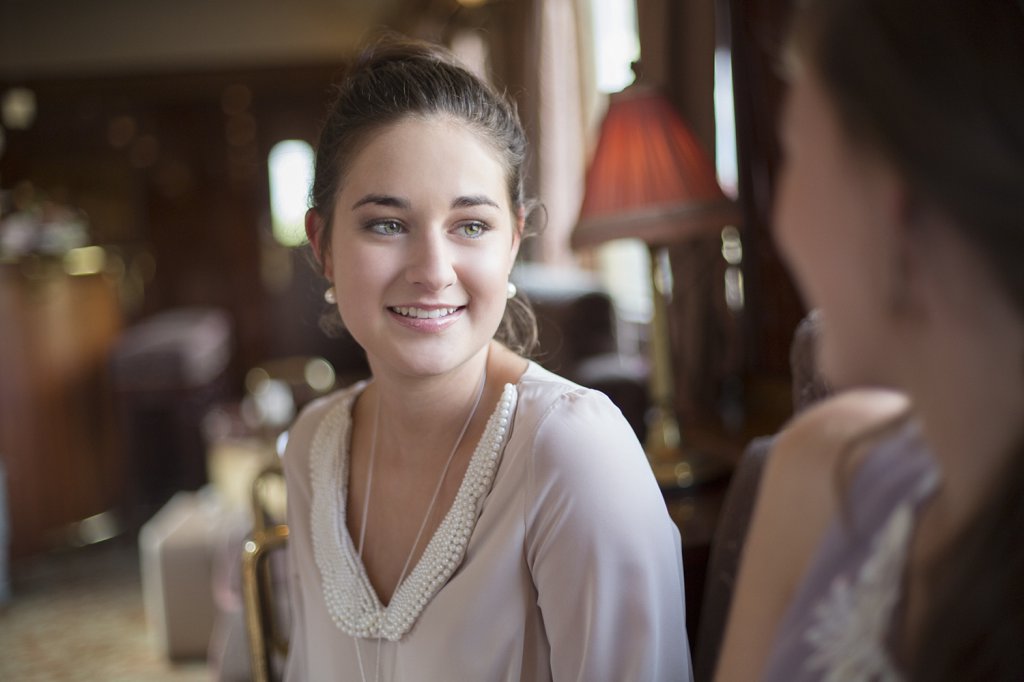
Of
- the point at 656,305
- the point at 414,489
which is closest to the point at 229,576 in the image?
the point at 656,305

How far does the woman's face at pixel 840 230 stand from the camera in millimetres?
620

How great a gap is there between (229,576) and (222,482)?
1285 mm

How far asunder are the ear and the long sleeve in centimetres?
41

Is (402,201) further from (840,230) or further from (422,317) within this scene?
(840,230)

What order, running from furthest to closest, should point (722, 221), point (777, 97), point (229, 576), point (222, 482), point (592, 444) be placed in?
point (222, 482)
point (229, 576)
point (777, 97)
point (722, 221)
point (592, 444)

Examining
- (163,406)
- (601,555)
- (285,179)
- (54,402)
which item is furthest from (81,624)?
(285,179)

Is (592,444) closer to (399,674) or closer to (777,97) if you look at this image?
(399,674)

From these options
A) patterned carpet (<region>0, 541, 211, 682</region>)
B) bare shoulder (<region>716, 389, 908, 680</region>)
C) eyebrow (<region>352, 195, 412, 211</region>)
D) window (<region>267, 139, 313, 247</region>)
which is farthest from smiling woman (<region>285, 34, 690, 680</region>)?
window (<region>267, 139, 313, 247</region>)

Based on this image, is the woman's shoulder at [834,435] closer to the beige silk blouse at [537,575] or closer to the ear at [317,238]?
the beige silk blouse at [537,575]

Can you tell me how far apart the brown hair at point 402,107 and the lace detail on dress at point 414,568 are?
1.13 feet

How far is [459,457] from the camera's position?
138 centimetres

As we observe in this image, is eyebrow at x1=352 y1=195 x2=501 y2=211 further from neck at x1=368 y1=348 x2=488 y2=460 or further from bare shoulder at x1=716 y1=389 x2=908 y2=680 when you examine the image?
bare shoulder at x1=716 y1=389 x2=908 y2=680

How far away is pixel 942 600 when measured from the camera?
667 mm

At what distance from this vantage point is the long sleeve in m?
1.13
